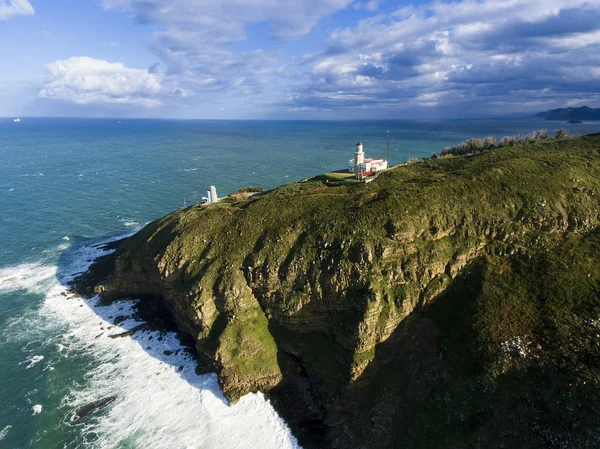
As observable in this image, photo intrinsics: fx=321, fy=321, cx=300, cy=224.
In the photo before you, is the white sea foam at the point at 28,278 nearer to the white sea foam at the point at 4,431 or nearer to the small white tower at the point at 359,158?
the white sea foam at the point at 4,431

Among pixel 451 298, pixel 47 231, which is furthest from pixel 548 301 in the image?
pixel 47 231

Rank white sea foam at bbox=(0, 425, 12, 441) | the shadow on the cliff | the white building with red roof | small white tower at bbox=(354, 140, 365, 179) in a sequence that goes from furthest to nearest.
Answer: small white tower at bbox=(354, 140, 365, 179)
the white building with red roof
the shadow on the cliff
white sea foam at bbox=(0, 425, 12, 441)

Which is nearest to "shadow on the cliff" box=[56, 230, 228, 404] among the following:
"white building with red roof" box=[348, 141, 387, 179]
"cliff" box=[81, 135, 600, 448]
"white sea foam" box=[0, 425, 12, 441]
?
"cliff" box=[81, 135, 600, 448]

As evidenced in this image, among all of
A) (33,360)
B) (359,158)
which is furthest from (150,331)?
(359,158)

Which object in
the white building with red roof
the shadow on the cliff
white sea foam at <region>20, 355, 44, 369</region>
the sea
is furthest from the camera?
the white building with red roof

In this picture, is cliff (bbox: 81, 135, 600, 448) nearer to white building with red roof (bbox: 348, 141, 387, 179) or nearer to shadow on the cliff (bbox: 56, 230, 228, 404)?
shadow on the cliff (bbox: 56, 230, 228, 404)

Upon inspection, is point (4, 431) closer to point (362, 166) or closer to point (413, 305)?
point (413, 305)

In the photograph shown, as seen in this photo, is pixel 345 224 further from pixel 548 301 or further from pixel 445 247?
pixel 548 301
